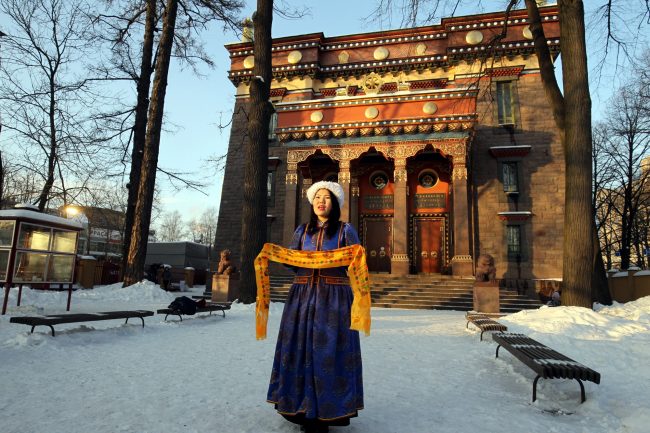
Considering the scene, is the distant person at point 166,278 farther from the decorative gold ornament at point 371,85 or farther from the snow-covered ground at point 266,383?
the snow-covered ground at point 266,383

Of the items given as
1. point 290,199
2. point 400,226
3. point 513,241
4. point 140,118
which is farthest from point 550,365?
point 140,118

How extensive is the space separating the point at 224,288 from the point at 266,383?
10004mm

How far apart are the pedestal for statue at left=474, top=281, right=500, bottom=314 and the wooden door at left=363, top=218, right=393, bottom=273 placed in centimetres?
800

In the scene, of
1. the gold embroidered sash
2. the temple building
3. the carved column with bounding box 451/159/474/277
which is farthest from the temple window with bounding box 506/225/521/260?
the gold embroidered sash

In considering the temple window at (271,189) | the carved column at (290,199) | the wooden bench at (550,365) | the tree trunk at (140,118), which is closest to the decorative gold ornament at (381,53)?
the carved column at (290,199)

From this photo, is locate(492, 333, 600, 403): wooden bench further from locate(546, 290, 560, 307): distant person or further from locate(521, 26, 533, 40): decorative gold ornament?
locate(521, 26, 533, 40): decorative gold ornament

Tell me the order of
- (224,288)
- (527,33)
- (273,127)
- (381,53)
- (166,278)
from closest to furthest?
1. (224,288)
2. (527,33)
3. (381,53)
4. (273,127)
5. (166,278)

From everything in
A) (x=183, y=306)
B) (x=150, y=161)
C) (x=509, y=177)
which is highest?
(x=509, y=177)

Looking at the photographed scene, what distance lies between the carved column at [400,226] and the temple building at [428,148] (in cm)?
4

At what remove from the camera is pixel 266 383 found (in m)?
4.38

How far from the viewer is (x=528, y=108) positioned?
19688 millimetres

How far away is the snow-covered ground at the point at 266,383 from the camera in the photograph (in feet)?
10.7

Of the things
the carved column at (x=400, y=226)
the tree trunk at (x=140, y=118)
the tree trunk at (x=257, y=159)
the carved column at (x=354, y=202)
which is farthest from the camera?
the carved column at (x=354, y=202)

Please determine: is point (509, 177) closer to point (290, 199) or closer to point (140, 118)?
point (290, 199)
